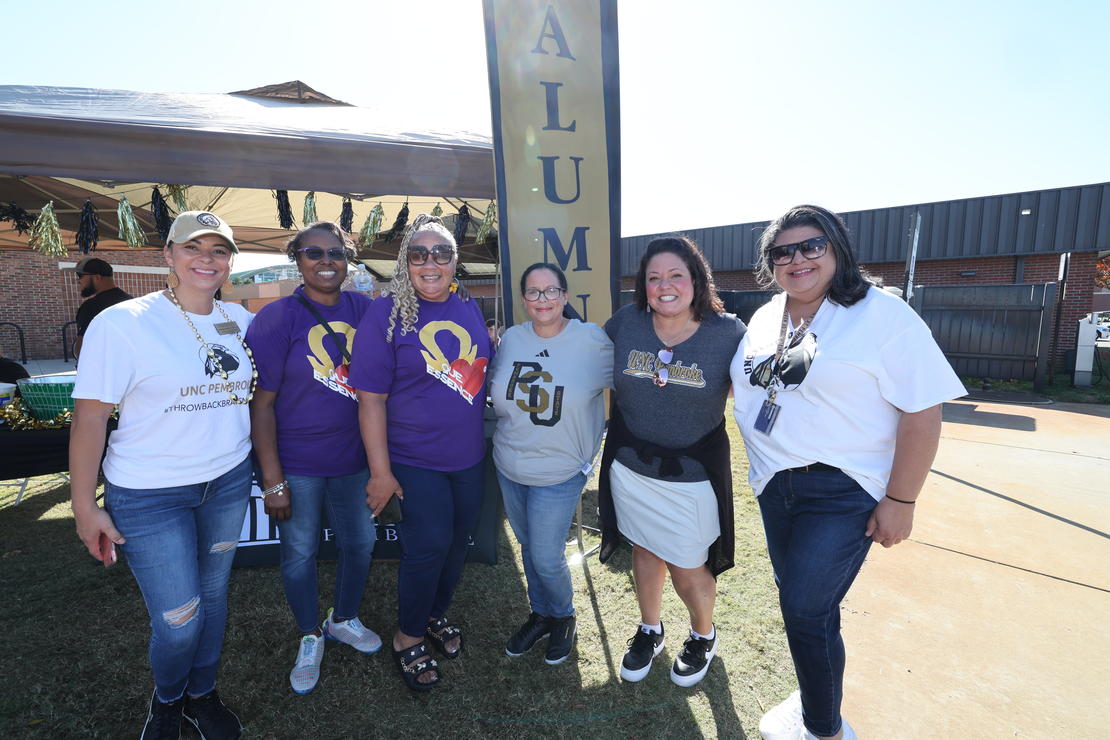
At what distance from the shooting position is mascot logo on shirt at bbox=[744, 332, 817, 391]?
1684mm

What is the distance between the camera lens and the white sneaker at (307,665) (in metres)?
2.25

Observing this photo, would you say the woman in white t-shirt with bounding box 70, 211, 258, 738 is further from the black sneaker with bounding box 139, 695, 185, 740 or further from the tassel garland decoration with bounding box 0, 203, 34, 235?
the tassel garland decoration with bounding box 0, 203, 34, 235

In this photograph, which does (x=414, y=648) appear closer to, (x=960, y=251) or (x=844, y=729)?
(x=844, y=729)

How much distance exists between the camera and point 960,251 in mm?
12555

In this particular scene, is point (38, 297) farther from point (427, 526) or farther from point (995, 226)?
point (995, 226)

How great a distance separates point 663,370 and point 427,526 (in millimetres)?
1140

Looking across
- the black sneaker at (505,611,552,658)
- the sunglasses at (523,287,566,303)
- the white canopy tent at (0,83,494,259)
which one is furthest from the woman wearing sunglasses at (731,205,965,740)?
the white canopy tent at (0,83,494,259)

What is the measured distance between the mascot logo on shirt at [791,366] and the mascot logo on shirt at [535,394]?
0.75 m

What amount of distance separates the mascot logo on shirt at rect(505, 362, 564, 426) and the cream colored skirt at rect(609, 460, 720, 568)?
36cm

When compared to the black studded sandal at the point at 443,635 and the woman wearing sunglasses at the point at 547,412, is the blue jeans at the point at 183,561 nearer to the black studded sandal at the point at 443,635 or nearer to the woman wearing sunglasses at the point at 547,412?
the black studded sandal at the point at 443,635

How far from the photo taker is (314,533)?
227cm

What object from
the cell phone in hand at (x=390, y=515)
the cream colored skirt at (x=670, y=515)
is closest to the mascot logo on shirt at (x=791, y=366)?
the cream colored skirt at (x=670, y=515)

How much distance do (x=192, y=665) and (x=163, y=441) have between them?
908 mm

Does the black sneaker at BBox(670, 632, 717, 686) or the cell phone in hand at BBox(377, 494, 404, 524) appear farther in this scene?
the cell phone in hand at BBox(377, 494, 404, 524)
